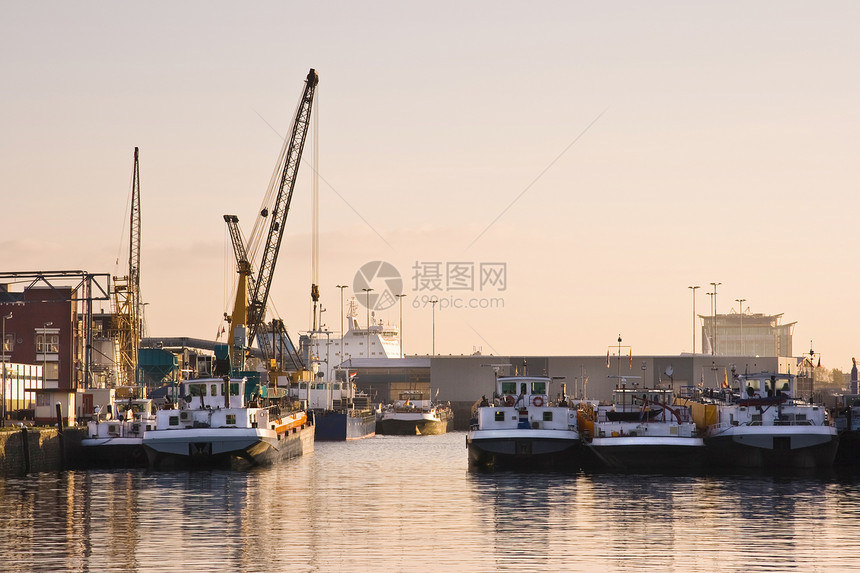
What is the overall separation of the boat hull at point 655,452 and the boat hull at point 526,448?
Answer: 3092mm

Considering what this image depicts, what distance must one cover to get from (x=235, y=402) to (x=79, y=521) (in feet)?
128

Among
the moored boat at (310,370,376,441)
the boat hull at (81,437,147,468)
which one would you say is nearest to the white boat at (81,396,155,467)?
the boat hull at (81,437,147,468)

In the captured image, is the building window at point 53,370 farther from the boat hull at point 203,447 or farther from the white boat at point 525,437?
the white boat at point 525,437

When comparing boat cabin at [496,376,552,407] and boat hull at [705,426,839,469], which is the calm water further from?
boat cabin at [496,376,552,407]

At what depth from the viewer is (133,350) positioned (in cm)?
17575

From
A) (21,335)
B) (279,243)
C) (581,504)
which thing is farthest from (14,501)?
(279,243)

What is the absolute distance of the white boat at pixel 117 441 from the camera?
91.8 meters

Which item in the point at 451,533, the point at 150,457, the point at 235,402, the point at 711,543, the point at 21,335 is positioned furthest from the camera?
the point at 21,335

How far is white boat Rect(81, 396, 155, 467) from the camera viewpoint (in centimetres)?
9175

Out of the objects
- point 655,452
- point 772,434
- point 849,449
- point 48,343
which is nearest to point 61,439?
point 655,452

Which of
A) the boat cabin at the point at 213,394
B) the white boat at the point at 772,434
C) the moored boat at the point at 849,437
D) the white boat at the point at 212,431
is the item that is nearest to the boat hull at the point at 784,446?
the white boat at the point at 772,434

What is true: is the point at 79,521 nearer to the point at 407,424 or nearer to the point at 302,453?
the point at 302,453

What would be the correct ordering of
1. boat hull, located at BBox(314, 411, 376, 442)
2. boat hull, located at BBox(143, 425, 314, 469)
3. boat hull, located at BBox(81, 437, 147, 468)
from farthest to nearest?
boat hull, located at BBox(314, 411, 376, 442), boat hull, located at BBox(81, 437, 147, 468), boat hull, located at BBox(143, 425, 314, 469)

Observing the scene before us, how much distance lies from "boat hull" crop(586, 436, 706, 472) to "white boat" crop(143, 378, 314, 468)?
79.7 ft
